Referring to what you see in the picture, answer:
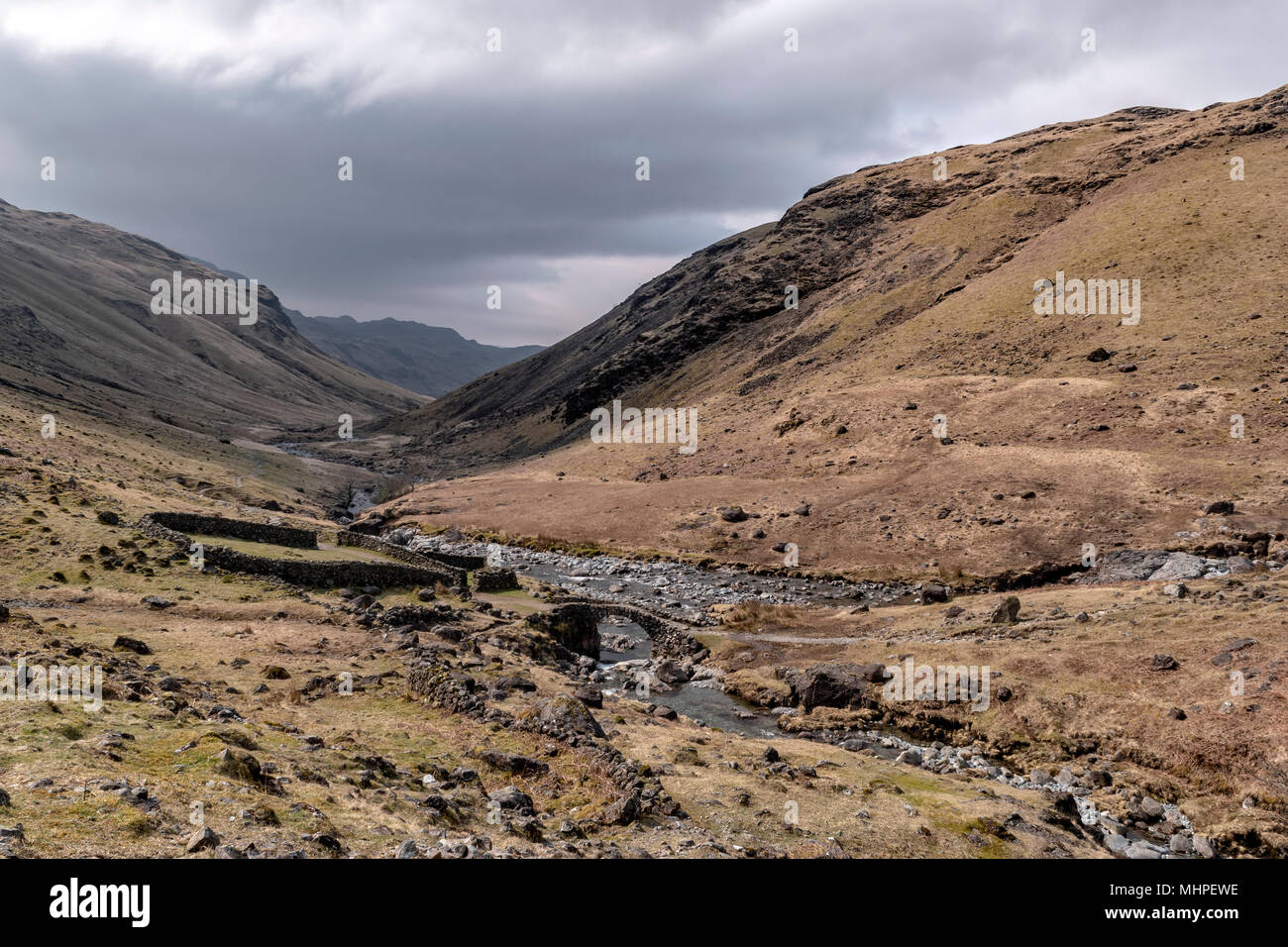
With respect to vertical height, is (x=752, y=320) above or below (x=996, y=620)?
above

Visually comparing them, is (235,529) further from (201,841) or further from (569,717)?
(201,841)

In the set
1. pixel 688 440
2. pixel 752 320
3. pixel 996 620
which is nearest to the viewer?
pixel 996 620

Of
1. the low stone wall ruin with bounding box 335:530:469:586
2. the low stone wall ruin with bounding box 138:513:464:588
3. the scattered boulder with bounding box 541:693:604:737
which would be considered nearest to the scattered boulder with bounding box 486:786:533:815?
the scattered boulder with bounding box 541:693:604:737

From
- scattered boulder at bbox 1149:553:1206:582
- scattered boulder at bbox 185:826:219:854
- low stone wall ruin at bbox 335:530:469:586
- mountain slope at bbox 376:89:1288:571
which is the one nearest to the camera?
scattered boulder at bbox 185:826:219:854

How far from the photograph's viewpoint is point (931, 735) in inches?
1235

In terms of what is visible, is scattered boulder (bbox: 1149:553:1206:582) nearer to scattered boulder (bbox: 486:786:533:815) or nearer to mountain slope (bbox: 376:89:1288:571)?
mountain slope (bbox: 376:89:1288:571)

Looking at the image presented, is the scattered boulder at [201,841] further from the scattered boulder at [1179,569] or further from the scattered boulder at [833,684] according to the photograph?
the scattered boulder at [1179,569]

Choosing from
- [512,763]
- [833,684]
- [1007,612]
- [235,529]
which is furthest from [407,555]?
[1007,612]

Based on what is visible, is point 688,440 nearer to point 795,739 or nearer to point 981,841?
point 795,739

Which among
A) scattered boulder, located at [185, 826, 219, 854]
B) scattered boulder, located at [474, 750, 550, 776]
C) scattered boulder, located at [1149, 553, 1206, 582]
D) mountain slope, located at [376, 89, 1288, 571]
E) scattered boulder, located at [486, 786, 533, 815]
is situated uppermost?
mountain slope, located at [376, 89, 1288, 571]

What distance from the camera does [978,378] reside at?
93125mm

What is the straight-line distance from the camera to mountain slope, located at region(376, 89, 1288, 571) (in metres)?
62.4
